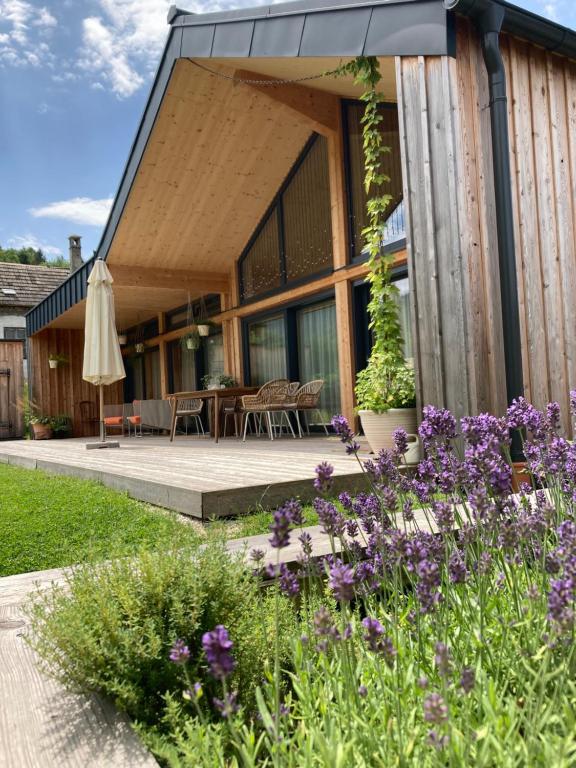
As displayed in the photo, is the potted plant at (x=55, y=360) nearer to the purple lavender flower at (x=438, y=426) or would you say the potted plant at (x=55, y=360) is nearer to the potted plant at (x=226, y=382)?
the potted plant at (x=226, y=382)

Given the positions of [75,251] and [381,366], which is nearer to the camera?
[381,366]

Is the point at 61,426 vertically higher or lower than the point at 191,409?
lower

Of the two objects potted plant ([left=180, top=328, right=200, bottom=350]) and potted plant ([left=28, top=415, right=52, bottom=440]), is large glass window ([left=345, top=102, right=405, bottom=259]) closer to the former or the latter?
potted plant ([left=180, top=328, right=200, bottom=350])

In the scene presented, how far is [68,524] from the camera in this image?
3.53 m

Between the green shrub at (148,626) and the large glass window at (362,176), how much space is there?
5.55 metres

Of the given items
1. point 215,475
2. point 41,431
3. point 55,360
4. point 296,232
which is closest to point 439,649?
point 215,475

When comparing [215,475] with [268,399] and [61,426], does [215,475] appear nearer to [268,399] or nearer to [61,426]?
[268,399]

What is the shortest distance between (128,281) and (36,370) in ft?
18.1

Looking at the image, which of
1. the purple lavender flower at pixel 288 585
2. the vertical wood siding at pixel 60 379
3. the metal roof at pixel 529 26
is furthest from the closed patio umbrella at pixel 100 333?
the purple lavender flower at pixel 288 585

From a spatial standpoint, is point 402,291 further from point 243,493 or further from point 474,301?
point 243,493

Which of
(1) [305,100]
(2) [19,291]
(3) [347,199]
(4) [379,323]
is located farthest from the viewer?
(2) [19,291]

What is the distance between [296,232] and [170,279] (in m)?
2.33

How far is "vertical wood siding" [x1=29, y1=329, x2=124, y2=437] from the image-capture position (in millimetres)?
13609

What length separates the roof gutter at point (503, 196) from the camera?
3939mm
